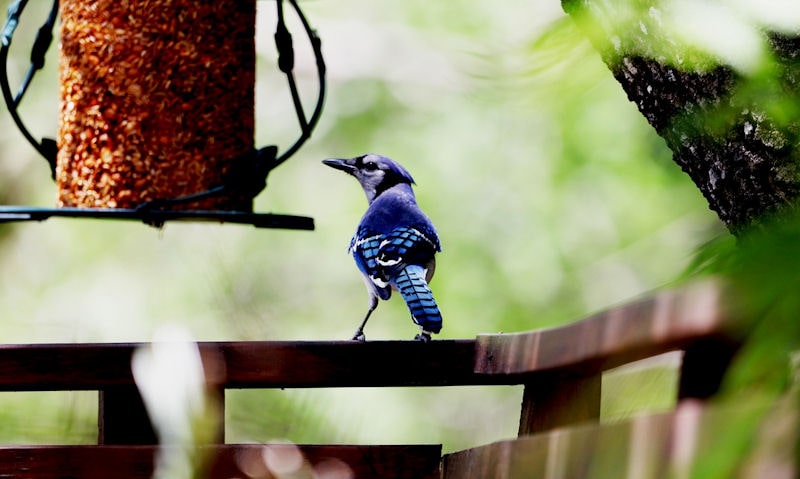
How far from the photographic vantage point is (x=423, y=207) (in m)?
6.05

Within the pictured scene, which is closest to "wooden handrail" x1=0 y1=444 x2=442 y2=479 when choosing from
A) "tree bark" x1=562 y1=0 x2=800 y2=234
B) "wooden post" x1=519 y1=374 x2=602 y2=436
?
"wooden post" x1=519 y1=374 x2=602 y2=436

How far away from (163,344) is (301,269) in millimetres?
5036

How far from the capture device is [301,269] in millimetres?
6562

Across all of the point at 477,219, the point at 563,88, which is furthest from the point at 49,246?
the point at 563,88

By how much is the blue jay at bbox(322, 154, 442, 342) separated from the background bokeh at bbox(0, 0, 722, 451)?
232cm

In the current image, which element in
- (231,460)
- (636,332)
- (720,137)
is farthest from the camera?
(231,460)

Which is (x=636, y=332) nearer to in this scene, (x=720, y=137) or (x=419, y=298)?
(x=720, y=137)

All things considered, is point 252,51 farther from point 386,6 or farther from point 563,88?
point 386,6

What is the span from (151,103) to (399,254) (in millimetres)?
700

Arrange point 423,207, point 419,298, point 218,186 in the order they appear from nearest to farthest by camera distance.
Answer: point 419,298
point 218,186
point 423,207

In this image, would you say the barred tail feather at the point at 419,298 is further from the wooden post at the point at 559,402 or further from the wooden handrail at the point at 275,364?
the wooden post at the point at 559,402

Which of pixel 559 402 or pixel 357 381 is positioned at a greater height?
pixel 357 381

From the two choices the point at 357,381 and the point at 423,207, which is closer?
the point at 357,381

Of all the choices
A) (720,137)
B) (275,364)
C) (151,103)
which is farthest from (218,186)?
(720,137)
